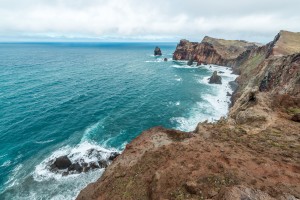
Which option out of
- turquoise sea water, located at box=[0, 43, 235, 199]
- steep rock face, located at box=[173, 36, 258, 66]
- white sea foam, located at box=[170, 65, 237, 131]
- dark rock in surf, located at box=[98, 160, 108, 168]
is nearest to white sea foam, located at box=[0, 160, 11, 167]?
turquoise sea water, located at box=[0, 43, 235, 199]

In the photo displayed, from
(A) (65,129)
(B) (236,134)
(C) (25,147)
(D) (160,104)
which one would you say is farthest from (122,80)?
(B) (236,134)

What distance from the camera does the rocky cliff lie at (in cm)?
1650

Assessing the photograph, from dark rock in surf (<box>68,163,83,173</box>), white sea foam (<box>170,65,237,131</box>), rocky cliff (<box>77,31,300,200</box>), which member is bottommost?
white sea foam (<box>170,65,237,131</box>)

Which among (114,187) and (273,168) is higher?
(273,168)

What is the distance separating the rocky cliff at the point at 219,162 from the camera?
54.1ft

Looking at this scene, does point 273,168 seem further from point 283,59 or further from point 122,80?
point 122,80

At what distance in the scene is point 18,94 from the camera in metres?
78.2

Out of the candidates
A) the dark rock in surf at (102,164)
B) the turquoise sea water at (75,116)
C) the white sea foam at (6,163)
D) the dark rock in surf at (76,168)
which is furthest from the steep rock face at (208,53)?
the white sea foam at (6,163)

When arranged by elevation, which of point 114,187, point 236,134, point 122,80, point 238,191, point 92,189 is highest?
point 238,191

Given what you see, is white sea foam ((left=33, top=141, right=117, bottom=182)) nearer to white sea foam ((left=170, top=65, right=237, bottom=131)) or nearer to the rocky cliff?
A: the rocky cliff

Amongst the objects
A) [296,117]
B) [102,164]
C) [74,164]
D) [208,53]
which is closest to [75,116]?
[74,164]

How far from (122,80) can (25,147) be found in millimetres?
64537

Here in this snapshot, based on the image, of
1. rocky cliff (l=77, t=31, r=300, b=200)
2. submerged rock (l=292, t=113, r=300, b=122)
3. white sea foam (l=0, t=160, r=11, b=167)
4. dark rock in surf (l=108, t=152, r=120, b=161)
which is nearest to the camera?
rocky cliff (l=77, t=31, r=300, b=200)

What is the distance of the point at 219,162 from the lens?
64.7 ft
